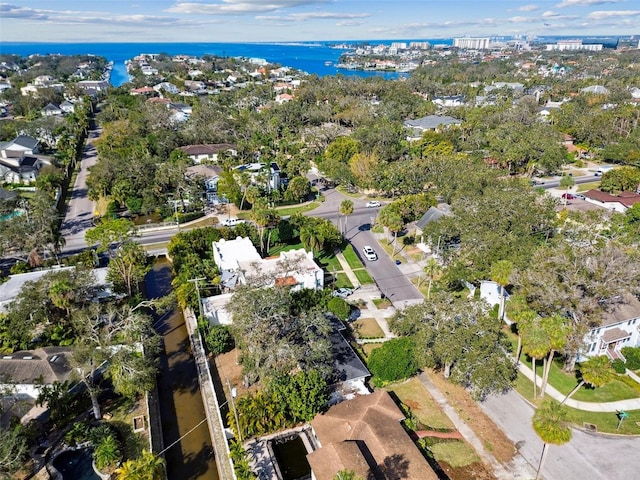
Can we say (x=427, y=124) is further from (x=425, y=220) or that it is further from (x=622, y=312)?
(x=622, y=312)

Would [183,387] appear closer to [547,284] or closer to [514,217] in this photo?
[547,284]

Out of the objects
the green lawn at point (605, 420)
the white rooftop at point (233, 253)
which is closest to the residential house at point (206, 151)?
the white rooftop at point (233, 253)

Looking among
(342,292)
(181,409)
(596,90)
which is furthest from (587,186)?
(596,90)

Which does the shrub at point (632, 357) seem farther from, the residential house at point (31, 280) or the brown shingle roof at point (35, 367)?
the residential house at point (31, 280)

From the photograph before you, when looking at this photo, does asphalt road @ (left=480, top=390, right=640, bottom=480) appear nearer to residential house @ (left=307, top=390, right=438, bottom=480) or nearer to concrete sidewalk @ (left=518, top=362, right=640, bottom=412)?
concrete sidewalk @ (left=518, top=362, right=640, bottom=412)

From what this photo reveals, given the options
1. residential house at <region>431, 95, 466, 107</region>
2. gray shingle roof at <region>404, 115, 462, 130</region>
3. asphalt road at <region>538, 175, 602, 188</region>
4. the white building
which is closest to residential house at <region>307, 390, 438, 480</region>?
the white building

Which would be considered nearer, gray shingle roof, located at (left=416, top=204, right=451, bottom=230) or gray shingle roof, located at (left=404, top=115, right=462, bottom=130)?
gray shingle roof, located at (left=416, top=204, right=451, bottom=230)
